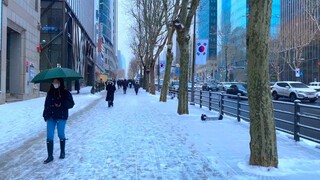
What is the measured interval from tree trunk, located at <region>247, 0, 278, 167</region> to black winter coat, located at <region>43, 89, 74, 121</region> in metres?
3.41

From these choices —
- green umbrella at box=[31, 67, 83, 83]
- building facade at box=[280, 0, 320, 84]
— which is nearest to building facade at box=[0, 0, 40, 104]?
green umbrella at box=[31, 67, 83, 83]

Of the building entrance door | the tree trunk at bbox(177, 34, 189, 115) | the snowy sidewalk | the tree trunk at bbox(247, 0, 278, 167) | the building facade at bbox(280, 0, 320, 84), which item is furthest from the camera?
the building facade at bbox(280, 0, 320, 84)

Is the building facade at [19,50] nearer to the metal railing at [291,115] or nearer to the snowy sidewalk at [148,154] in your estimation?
the metal railing at [291,115]

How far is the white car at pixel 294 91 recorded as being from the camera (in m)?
29.9

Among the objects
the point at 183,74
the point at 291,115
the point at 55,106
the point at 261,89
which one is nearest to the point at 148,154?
the point at 55,106

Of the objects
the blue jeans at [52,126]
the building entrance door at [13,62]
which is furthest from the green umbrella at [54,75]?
the building entrance door at [13,62]

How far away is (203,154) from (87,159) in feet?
7.69

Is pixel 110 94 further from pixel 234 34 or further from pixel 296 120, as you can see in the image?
pixel 234 34

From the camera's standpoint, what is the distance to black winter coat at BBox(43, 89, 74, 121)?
25.5 ft

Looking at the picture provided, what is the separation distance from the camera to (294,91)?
3092cm

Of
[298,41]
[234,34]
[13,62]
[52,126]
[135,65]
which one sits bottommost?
[52,126]

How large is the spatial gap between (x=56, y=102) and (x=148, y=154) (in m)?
2.18

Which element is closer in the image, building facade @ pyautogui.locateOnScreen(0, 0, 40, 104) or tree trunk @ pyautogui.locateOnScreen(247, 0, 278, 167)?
tree trunk @ pyautogui.locateOnScreen(247, 0, 278, 167)

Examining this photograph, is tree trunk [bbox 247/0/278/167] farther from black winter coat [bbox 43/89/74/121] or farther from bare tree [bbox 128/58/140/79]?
bare tree [bbox 128/58/140/79]
